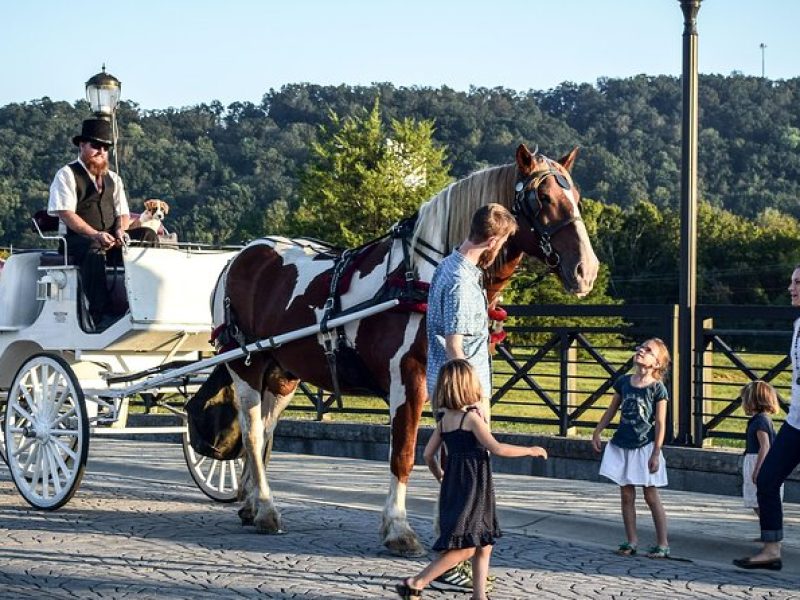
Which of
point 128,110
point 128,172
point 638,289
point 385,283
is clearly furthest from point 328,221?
point 128,110

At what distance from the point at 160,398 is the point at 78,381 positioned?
1484 mm

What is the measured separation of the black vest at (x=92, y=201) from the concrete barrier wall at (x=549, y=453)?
4200mm

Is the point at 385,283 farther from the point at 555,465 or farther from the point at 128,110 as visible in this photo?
the point at 128,110

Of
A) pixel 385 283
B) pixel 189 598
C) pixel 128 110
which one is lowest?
pixel 189 598

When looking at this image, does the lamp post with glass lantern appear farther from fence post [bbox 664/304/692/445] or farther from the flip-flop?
the flip-flop

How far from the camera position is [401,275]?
853 cm

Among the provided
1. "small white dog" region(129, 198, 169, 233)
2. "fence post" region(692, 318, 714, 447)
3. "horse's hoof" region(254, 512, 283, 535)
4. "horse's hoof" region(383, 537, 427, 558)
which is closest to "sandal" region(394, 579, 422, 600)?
"horse's hoof" region(383, 537, 427, 558)

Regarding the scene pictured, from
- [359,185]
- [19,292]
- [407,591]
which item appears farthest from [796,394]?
[359,185]

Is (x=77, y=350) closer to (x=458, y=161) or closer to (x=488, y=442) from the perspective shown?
(x=488, y=442)

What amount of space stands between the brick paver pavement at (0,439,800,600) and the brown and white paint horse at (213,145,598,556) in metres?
0.50

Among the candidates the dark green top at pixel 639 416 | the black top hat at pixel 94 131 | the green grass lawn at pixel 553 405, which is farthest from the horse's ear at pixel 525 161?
the black top hat at pixel 94 131

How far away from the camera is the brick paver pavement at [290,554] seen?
7332 mm

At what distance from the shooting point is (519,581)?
761 cm

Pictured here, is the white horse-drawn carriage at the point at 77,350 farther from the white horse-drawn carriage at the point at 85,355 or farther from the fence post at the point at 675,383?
the fence post at the point at 675,383
